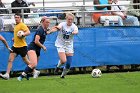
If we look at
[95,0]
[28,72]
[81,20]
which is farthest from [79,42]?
[28,72]

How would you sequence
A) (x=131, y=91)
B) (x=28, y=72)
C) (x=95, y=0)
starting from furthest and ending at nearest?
(x=95, y=0)
(x=28, y=72)
(x=131, y=91)

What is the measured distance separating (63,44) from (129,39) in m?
4.14

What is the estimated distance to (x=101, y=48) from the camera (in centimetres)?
2078

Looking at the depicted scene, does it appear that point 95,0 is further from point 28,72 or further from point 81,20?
point 28,72

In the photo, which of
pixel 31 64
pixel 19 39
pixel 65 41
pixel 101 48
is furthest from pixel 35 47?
pixel 101 48

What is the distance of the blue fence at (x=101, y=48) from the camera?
20.3m

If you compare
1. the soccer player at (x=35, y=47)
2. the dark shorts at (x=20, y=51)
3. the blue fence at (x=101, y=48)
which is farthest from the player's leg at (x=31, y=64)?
the blue fence at (x=101, y=48)

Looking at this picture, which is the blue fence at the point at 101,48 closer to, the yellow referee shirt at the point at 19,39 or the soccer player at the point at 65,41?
the yellow referee shirt at the point at 19,39

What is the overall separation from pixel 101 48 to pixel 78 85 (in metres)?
5.33

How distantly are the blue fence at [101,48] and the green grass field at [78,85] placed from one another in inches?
105

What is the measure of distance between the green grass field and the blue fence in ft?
8.74

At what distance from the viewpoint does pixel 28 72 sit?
17266mm

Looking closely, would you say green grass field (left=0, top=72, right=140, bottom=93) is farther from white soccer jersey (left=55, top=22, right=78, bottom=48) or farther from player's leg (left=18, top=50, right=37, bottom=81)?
white soccer jersey (left=55, top=22, right=78, bottom=48)

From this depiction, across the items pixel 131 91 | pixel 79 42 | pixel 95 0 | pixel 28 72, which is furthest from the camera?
pixel 95 0
